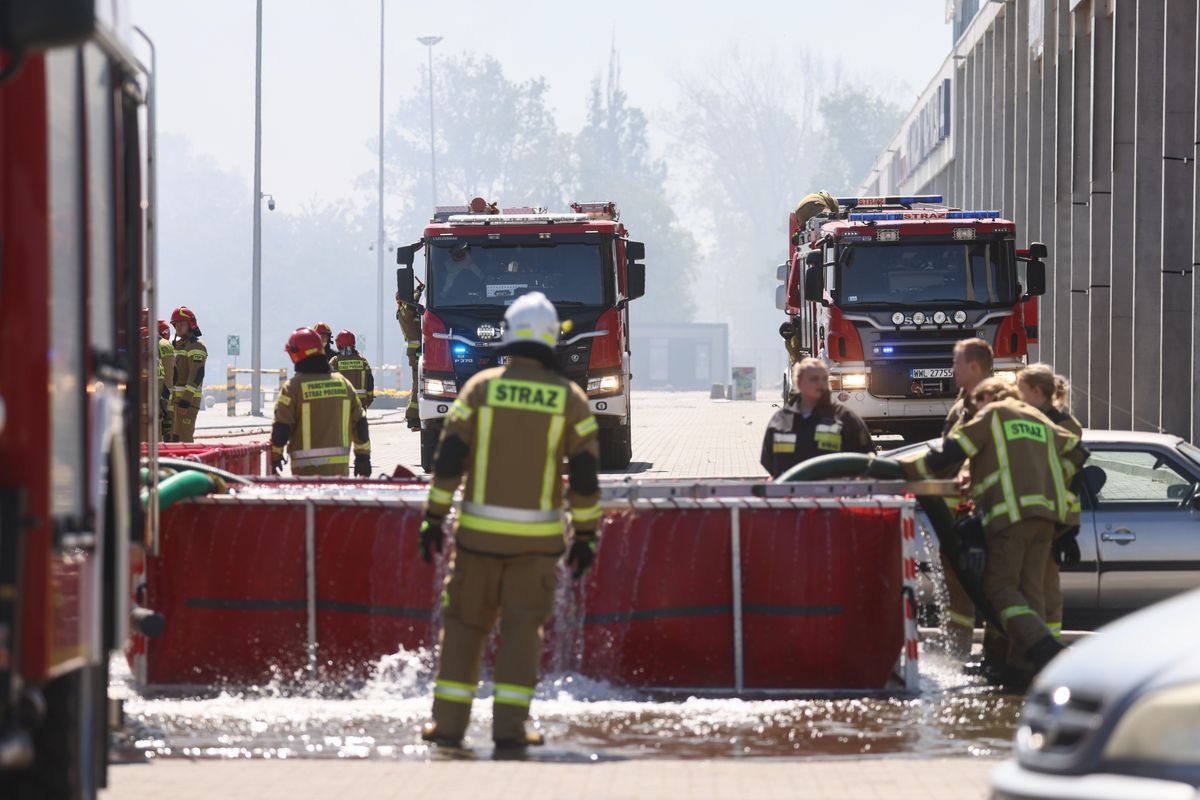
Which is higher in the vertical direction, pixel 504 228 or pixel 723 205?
pixel 723 205

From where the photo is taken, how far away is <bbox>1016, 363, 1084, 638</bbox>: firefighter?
33.0ft

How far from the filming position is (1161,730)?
4305 mm

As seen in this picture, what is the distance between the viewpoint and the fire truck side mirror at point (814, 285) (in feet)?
76.9

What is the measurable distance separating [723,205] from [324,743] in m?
162

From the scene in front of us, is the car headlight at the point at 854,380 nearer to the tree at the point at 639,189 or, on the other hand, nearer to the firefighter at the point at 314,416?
the firefighter at the point at 314,416

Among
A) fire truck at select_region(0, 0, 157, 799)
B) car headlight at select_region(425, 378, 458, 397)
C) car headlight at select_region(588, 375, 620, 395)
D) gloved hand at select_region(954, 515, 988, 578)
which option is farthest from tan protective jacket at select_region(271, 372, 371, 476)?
car headlight at select_region(588, 375, 620, 395)

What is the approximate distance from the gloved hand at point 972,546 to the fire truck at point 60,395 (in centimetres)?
502

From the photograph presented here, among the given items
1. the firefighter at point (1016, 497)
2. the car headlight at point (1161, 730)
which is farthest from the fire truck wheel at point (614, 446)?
the car headlight at point (1161, 730)

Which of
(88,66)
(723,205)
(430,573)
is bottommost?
(430,573)

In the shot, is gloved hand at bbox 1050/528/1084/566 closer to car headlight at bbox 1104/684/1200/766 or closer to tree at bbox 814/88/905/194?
car headlight at bbox 1104/684/1200/766

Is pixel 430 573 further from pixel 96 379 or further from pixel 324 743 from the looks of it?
pixel 96 379

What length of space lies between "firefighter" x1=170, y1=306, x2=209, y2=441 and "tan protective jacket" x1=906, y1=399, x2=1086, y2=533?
13070mm

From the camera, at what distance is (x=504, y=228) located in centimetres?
2350

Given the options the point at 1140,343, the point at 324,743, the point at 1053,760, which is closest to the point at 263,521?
the point at 324,743
